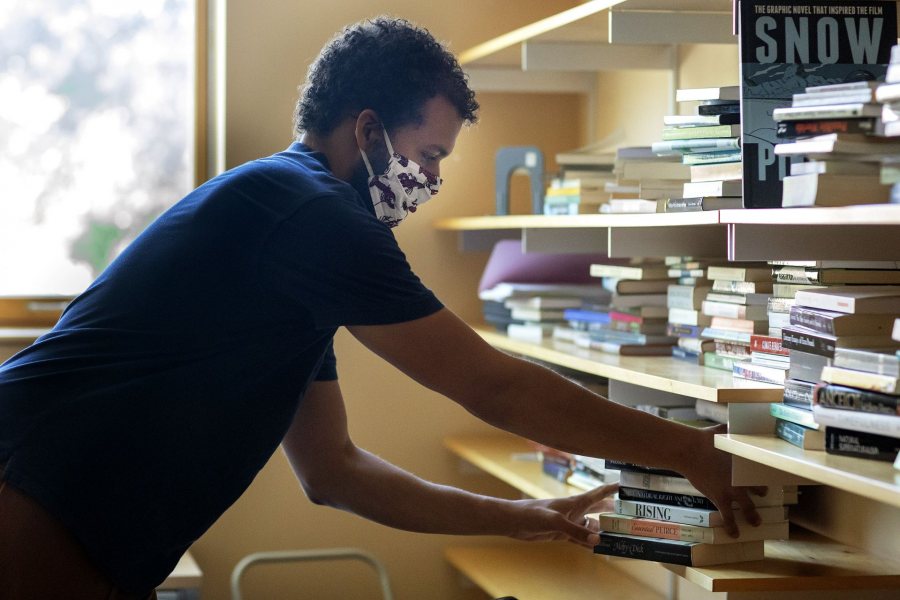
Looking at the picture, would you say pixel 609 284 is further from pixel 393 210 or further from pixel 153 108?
pixel 153 108

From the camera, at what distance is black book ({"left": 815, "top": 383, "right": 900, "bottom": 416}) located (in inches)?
54.4

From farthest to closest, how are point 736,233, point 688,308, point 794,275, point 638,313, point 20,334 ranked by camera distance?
point 20,334 < point 638,313 < point 688,308 < point 794,275 < point 736,233

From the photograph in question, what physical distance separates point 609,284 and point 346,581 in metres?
1.23

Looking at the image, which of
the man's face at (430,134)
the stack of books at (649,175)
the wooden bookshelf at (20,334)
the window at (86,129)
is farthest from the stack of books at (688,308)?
the wooden bookshelf at (20,334)

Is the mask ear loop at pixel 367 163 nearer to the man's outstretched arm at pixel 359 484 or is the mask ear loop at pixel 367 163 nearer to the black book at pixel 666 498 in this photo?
the man's outstretched arm at pixel 359 484

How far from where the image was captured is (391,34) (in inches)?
68.6

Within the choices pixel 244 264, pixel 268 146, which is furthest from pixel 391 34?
pixel 268 146

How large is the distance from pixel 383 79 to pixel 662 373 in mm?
660

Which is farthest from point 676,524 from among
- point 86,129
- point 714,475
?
point 86,129

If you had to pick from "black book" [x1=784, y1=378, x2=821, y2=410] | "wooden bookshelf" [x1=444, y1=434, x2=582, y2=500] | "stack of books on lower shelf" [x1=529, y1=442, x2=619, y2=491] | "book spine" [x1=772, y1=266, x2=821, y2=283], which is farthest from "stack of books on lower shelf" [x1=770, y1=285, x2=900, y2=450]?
"wooden bookshelf" [x1=444, y1=434, x2=582, y2=500]

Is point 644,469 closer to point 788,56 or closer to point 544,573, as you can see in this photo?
point 788,56

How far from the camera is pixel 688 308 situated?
2.11 m

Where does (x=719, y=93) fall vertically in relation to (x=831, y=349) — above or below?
above

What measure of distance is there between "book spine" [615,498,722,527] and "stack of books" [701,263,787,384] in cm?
21
